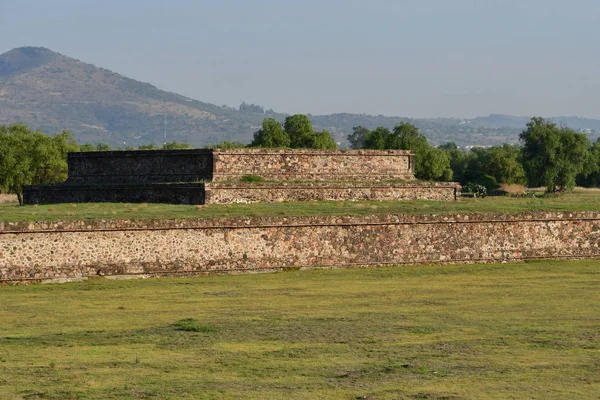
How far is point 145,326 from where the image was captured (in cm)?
2164

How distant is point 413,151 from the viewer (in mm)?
64375

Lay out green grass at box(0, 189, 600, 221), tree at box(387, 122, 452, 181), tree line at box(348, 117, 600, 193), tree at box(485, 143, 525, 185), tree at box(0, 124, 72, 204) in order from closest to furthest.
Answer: green grass at box(0, 189, 600, 221) < tree at box(0, 124, 72, 204) < tree at box(387, 122, 452, 181) < tree line at box(348, 117, 600, 193) < tree at box(485, 143, 525, 185)

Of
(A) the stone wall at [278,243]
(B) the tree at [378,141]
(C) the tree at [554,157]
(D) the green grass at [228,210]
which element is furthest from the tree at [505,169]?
(A) the stone wall at [278,243]

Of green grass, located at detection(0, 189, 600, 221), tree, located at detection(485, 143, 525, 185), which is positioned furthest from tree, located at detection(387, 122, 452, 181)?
green grass, located at detection(0, 189, 600, 221)

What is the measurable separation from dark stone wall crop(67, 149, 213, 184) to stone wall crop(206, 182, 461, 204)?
190 centimetres

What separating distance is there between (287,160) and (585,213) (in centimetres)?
1267

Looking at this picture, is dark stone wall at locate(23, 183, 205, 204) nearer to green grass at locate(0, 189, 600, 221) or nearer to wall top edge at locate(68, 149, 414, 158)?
green grass at locate(0, 189, 600, 221)

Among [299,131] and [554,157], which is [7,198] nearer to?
[299,131]

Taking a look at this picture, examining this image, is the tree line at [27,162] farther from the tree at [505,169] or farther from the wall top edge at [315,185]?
the tree at [505,169]

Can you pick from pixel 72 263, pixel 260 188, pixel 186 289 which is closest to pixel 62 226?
pixel 72 263

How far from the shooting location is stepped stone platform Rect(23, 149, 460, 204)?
133 feet

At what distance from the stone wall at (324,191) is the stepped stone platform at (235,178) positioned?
0.04 metres

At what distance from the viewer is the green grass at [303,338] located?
1530 centimetres

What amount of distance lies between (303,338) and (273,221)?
13030mm
